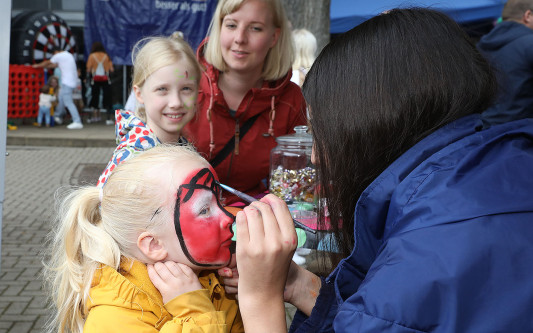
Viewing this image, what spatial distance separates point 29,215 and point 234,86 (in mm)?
4337

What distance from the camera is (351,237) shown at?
1.61m

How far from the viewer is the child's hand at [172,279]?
1712mm

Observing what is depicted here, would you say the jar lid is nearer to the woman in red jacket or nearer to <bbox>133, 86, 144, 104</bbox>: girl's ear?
the woman in red jacket

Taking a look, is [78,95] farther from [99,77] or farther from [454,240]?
[454,240]

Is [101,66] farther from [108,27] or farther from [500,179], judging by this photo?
[500,179]

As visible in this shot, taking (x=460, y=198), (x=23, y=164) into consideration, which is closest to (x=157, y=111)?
(x=460, y=198)

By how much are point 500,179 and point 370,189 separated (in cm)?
28

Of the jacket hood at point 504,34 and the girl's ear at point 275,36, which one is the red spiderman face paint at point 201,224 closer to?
the girl's ear at point 275,36

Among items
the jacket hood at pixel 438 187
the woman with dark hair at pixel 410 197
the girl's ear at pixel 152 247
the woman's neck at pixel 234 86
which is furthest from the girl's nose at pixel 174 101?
the jacket hood at pixel 438 187

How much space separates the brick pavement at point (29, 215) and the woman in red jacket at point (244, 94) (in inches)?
58.4

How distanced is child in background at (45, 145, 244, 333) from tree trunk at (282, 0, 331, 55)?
5.37m

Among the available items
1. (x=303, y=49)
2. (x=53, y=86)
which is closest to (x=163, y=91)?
(x=303, y=49)

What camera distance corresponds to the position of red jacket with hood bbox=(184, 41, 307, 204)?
9.81 feet

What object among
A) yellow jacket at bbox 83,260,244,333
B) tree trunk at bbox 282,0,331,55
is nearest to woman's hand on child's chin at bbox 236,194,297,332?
yellow jacket at bbox 83,260,244,333
